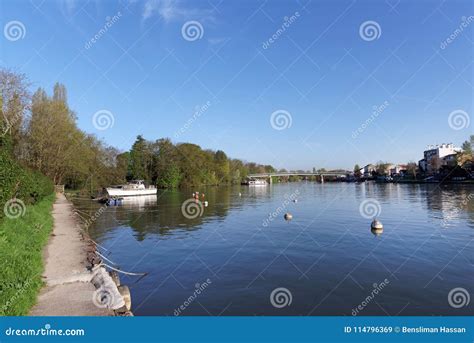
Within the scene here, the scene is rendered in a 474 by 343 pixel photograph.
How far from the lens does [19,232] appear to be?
50.2ft

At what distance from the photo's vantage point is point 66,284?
11.3 meters

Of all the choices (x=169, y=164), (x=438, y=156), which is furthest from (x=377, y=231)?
(x=438, y=156)

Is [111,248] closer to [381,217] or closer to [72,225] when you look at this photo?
[72,225]

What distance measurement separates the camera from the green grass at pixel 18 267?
8516mm

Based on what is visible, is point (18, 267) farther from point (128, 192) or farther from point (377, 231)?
point (128, 192)

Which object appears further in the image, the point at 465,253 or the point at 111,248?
the point at 111,248

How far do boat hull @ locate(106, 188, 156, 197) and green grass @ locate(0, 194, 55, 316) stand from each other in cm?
5067

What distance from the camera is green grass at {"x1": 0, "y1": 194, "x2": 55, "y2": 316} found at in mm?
8516

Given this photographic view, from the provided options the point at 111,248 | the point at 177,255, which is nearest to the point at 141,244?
the point at 111,248

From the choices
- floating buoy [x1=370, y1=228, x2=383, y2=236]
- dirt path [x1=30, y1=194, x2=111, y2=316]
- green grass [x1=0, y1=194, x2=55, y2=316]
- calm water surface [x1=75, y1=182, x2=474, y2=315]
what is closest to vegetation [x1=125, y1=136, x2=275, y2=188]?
calm water surface [x1=75, y1=182, x2=474, y2=315]

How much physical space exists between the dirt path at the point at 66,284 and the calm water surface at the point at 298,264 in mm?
2138

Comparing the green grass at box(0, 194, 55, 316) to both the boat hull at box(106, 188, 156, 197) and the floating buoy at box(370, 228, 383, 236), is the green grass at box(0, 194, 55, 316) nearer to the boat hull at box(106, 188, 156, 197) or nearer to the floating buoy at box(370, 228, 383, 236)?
the floating buoy at box(370, 228, 383, 236)

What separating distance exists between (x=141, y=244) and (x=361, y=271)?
13778 mm
